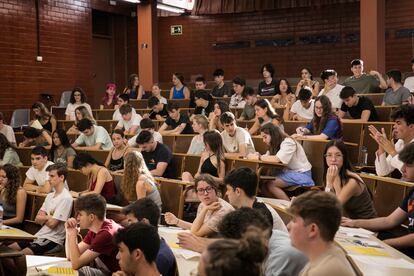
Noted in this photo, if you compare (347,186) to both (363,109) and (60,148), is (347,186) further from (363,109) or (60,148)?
(60,148)

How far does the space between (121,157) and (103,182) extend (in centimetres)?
157

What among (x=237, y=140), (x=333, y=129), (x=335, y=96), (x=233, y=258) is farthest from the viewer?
(x=335, y=96)

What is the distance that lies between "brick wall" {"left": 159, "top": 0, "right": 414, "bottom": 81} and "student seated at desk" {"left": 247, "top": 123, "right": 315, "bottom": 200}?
7.10 meters

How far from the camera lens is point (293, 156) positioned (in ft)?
21.8

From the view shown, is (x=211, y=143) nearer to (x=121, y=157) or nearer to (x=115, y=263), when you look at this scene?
(x=121, y=157)

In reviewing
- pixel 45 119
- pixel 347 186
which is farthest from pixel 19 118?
pixel 347 186

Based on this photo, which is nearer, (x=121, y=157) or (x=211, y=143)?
(x=211, y=143)

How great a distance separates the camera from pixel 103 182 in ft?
20.9

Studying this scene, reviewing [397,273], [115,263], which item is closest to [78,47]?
[115,263]

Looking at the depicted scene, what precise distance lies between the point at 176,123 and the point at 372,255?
6188 mm

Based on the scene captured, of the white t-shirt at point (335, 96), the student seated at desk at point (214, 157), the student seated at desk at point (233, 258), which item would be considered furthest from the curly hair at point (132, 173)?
the student seated at desk at point (233, 258)

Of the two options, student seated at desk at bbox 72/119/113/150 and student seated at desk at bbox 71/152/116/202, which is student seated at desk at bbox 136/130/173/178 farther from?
student seated at desk at bbox 72/119/113/150

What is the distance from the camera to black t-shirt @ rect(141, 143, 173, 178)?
292 inches

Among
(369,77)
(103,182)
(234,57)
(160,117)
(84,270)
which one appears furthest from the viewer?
(234,57)
